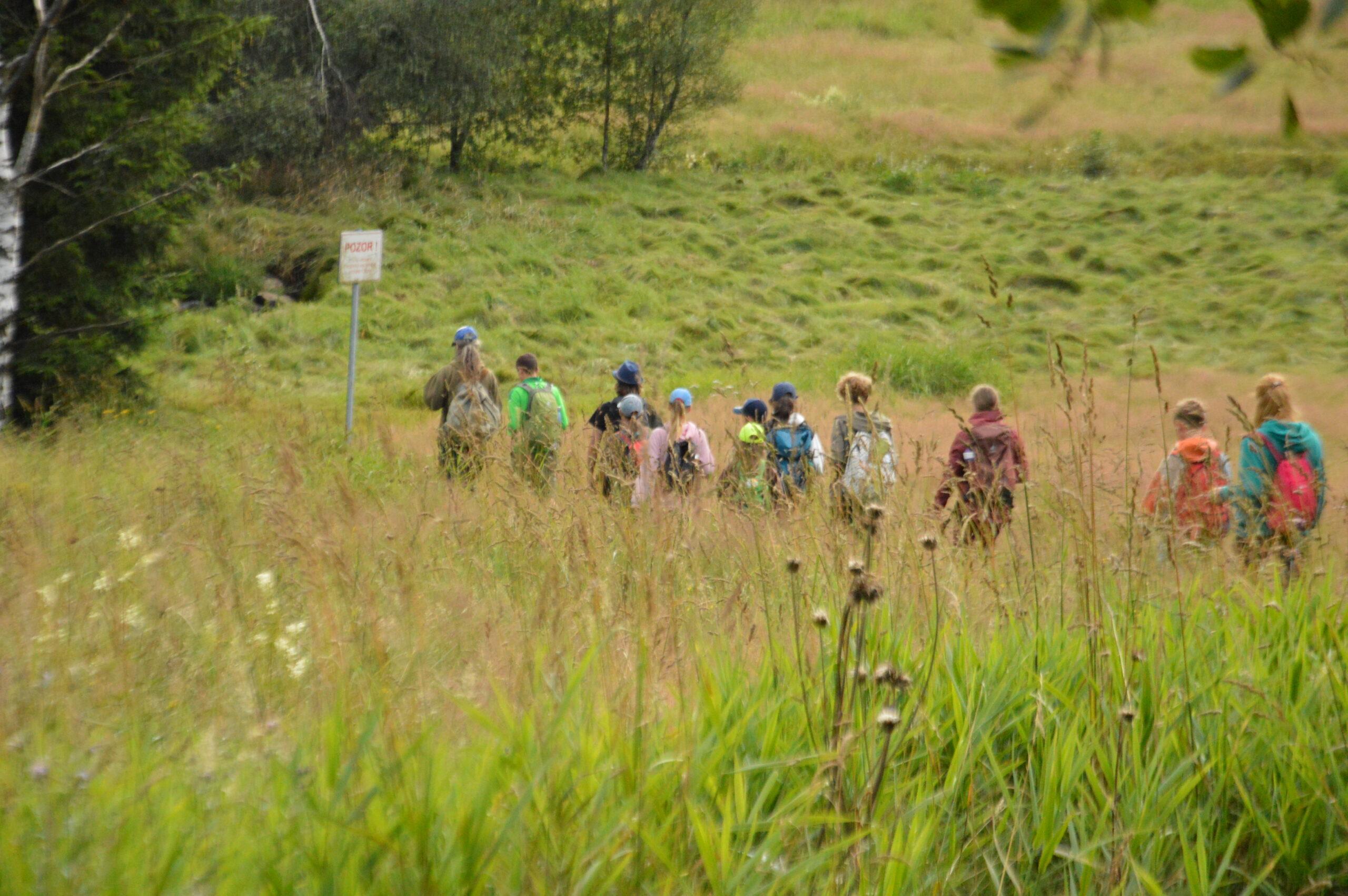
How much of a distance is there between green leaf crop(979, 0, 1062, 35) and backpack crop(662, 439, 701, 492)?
3.41 meters

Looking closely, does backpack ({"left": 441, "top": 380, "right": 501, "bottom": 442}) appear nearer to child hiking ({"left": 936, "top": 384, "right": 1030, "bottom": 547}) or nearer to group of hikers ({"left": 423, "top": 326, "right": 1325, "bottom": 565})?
group of hikers ({"left": 423, "top": 326, "right": 1325, "bottom": 565})

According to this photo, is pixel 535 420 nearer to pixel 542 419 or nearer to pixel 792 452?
pixel 542 419

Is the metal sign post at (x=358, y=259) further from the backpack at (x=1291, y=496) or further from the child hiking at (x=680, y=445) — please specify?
the backpack at (x=1291, y=496)

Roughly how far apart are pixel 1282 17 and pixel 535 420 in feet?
20.7

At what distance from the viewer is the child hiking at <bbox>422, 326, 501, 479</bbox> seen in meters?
7.38

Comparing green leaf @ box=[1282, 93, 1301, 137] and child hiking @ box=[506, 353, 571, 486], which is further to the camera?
child hiking @ box=[506, 353, 571, 486]

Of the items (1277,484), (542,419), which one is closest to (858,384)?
(542,419)

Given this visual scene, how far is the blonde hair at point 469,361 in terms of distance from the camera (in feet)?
26.7

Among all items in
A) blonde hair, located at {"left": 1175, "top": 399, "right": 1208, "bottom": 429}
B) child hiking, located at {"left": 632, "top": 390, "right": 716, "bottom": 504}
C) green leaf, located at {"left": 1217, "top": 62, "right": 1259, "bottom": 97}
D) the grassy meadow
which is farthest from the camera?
child hiking, located at {"left": 632, "top": 390, "right": 716, "bottom": 504}

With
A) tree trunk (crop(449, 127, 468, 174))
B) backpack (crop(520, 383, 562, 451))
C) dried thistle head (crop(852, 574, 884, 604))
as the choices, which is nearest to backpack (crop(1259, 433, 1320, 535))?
dried thistle head (crop(852, 574, 884, 604))

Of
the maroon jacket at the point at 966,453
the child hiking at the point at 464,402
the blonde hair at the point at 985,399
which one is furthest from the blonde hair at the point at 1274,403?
the child hiking at the point at 464,402

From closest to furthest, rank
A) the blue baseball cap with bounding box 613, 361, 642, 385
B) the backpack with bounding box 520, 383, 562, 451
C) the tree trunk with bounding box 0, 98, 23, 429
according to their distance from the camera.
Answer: the backpack with bounding box 520, 383, 562, 451 < the blue baseball cap with bounding box 613, 361, 642, 385 < the tree trunk with bounding box 0, 98, 23, 429

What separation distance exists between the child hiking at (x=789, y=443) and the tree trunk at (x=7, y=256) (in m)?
5.99

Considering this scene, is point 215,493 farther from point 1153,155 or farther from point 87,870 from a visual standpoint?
point 1153,155
